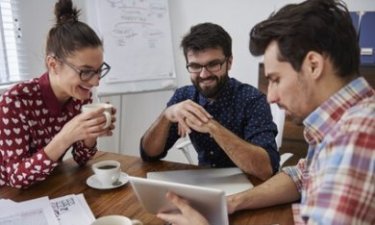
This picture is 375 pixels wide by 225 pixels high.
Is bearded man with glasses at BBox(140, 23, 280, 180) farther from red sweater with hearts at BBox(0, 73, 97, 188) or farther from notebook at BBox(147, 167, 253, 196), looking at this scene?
red sweater with hearts at BBox(0, 73, 97, 188)

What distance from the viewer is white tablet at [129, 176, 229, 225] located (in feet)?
2.68

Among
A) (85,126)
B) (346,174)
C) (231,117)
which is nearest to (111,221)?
(85,126)

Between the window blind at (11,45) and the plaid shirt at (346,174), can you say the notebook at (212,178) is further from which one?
the window blind at (11,45)

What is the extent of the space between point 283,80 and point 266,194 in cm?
38

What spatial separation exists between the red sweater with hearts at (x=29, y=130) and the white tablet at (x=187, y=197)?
0.44m

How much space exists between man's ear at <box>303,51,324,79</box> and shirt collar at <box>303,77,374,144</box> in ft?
0.21

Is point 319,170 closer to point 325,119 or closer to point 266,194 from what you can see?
point 325,119

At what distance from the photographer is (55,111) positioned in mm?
1408

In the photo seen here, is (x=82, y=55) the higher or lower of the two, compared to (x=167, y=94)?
higher

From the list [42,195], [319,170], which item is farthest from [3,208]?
[319,170]

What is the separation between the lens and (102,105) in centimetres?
122

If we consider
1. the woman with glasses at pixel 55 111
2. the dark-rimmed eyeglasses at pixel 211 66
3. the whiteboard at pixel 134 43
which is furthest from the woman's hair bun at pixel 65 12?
the whiteboard at pixel 134 43

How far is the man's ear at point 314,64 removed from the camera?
779 millimetres

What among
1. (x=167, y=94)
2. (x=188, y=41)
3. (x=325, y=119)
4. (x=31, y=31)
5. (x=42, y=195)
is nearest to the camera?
(x=325, y=119)
